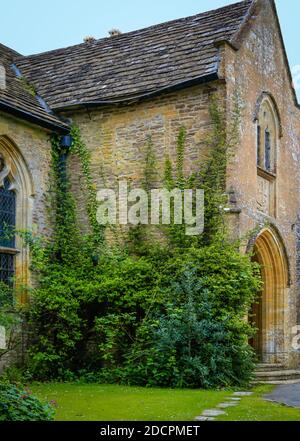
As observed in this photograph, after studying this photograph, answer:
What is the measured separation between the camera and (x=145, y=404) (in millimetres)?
10266

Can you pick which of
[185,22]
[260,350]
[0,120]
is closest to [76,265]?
[0,120]

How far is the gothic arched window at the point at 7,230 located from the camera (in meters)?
15.0

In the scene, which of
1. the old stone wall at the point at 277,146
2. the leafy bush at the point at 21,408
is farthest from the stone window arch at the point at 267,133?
the leafy bush at the point at 21,408

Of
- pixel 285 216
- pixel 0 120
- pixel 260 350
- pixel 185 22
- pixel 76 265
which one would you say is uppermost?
pixel 185 22

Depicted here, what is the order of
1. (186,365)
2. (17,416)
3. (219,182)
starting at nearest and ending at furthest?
(17,416) < (186,365) < (219,182)

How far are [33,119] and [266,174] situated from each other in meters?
6.31

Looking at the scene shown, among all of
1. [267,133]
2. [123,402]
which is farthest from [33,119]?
[123,402]

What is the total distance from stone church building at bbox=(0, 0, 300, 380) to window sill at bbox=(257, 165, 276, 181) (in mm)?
42

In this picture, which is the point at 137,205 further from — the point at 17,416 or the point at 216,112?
the point at 17,416

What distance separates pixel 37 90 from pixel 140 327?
7.64 m

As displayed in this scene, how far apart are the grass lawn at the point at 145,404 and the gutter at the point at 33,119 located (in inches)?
239

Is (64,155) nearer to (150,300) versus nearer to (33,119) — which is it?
(33,119)

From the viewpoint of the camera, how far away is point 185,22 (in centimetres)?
1825
